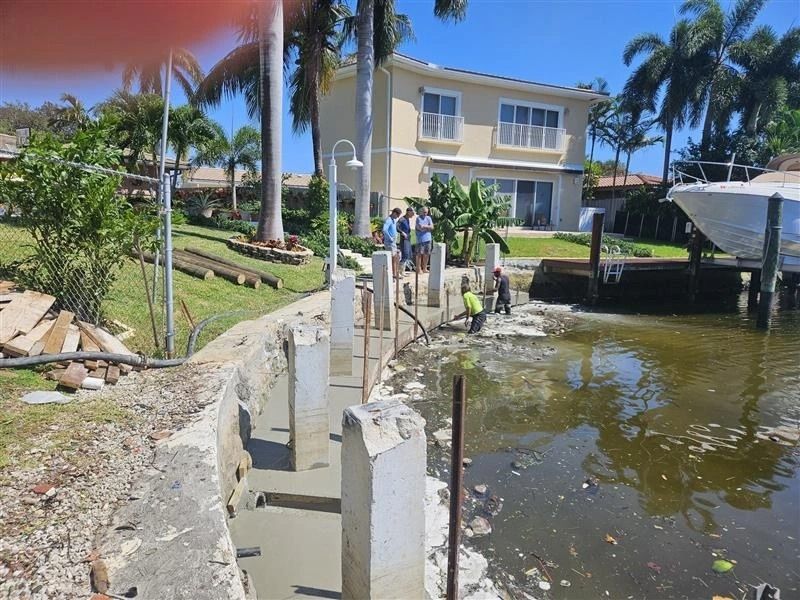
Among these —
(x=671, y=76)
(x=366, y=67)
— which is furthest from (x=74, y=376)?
(x=671, y=76)

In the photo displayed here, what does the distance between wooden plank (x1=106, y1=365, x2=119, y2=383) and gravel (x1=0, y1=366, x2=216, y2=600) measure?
13.4 inches

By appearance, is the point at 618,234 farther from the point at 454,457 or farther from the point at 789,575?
the point at 454,457

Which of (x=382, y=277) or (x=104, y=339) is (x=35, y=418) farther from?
(x=382, y=277)

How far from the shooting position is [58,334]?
17.5ft

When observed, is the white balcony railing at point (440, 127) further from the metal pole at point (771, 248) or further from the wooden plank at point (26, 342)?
the wooden plank at point (26, 342)

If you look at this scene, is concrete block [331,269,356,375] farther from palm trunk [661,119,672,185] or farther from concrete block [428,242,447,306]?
palm trunk [661,119,672,185]

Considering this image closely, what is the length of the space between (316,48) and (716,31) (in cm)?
2341

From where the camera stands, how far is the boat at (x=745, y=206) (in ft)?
55.2

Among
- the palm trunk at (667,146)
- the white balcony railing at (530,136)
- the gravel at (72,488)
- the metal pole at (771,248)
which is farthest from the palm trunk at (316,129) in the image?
the palm trunk at (667,146)

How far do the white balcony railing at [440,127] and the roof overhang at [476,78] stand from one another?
1687 mm

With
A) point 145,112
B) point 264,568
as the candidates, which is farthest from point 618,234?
point 264,568

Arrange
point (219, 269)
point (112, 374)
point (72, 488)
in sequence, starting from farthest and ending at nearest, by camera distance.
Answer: point (219, 269), point (112, 374), point (72, 488)

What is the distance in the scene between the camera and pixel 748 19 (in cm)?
2988

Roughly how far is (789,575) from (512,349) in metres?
7.40
